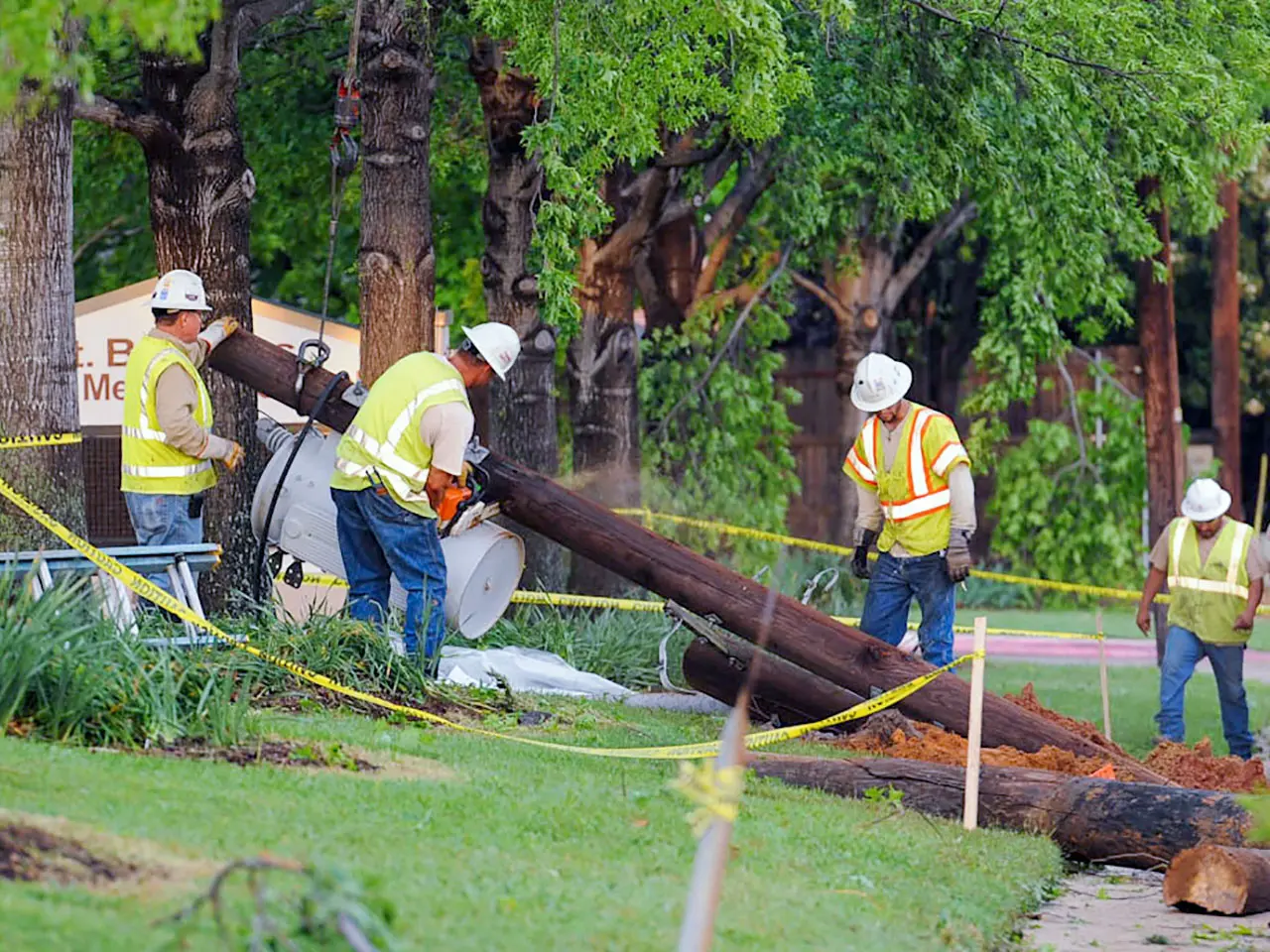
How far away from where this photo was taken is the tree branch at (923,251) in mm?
21953

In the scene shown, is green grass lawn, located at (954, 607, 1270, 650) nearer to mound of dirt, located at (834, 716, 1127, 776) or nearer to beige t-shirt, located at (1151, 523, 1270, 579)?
beige t-shirt, located at (1151, 523, 1270, 579)

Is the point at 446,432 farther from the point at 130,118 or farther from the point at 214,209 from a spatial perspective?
the point at 130,118

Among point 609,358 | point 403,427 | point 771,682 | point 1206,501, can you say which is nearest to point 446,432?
point 403,427

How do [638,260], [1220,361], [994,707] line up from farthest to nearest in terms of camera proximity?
1. [1220,361]
2. [638,260]
3. [994,707]

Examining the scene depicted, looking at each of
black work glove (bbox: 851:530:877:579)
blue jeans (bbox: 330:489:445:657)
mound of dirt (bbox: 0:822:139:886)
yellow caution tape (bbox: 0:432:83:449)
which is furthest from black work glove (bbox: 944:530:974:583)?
mound of dirt (bbox: 0:822:139:886)

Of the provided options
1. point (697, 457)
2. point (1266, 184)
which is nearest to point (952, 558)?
point (697, 457)

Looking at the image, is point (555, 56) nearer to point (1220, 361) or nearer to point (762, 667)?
point (762, 667)

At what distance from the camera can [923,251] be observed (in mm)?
22297

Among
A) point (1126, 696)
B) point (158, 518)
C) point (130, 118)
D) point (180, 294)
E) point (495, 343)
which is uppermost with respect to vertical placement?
point (130, 118)

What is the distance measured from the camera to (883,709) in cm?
959

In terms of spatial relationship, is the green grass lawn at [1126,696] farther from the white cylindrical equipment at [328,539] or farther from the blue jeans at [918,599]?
the white cylindrical equipment at [328,539]

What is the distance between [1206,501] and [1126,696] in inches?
135

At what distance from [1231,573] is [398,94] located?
5.77 meters

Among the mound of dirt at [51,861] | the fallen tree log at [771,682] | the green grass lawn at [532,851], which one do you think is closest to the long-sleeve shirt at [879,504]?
the fallen tree log at [771,682]
